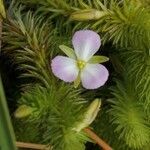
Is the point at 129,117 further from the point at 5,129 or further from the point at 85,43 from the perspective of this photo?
the point at 5,129

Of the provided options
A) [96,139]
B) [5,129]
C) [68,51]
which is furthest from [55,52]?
[5,129]

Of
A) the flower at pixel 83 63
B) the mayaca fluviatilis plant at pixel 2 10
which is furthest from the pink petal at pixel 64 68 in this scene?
the mayaca fluviatilis plant at pixel 2 10

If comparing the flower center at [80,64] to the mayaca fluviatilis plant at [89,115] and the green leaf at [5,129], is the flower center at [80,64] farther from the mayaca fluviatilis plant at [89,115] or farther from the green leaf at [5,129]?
the green leaf at [5,129]

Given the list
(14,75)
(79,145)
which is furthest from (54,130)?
(14,75)

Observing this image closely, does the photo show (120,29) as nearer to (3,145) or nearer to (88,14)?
(88,14)

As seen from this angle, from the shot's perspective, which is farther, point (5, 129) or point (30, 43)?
point (30, 43)

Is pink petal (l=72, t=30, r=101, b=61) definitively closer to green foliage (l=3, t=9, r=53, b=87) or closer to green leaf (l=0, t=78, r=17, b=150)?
green foliage (l=3, t=9, r=53, b=87)

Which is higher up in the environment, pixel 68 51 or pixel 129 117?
pixel 68 51

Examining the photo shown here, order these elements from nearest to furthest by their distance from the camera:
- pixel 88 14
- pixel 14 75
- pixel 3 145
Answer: pixel 3 145 < pixel 88 14 < pixel 14 75
